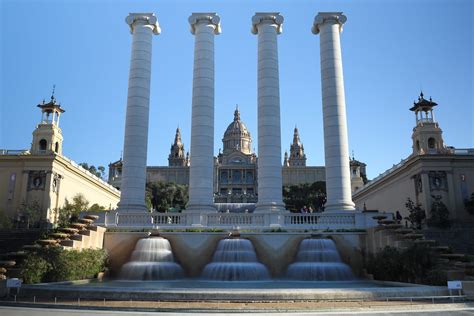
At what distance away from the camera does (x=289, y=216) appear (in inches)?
1435

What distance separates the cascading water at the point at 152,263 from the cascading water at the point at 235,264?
2.33 m

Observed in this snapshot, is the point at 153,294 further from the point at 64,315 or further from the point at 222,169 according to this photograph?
the point at 222,169

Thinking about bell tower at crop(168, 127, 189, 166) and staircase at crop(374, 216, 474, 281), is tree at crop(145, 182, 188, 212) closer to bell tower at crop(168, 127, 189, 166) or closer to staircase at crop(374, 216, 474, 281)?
bell tower at crop(168, 127, 189, 166)

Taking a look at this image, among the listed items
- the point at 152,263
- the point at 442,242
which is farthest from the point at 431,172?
the point at 152,263

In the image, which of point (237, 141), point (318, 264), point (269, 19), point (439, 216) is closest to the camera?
point (318, 264)

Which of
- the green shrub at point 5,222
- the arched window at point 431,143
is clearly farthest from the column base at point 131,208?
the arched window at point 431,143

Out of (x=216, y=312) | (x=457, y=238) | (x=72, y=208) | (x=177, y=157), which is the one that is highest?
(x=177, y=157)

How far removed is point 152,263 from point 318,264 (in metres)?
10.9

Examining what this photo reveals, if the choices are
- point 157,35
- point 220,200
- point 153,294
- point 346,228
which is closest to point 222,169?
point 220,200

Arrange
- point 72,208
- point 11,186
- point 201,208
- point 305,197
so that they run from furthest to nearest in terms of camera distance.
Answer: point 305,197 < point 72,208 < point 11,186 < point 201,208

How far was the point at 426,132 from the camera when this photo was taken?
206 feet

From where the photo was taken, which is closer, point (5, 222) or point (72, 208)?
point (5, 222)

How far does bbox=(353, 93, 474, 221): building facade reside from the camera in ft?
184

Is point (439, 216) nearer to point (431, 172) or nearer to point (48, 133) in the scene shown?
point (431, 172)
